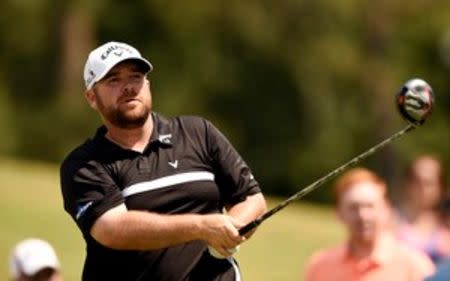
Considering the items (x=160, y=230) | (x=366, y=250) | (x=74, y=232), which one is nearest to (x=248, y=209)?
(x=160, y=230)

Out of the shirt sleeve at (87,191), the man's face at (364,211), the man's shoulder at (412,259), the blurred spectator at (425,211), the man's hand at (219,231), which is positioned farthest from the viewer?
the blurred spectator at (425,211)

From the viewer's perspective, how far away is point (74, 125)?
3950 centimetres

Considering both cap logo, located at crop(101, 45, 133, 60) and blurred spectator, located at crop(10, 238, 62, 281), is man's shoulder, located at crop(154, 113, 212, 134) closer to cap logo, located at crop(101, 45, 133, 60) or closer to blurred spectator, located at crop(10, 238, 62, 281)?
cap logo, located at crop(101, 45, 133, 60)

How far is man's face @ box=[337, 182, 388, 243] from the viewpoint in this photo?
910 cm

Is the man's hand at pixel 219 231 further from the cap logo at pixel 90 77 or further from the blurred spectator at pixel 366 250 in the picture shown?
the blurred spectator at pixel 366 250

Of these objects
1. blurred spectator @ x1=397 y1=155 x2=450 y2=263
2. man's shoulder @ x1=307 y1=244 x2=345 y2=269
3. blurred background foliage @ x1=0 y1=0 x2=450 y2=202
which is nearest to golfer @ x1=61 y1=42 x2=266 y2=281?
man's shoulder @ x1=307 y1=244 x2=345 y2=269

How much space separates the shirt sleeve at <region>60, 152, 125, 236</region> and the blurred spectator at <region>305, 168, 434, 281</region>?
2.37 meters

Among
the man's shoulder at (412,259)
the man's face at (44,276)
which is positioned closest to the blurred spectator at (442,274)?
the man's shoulder at (412,259)

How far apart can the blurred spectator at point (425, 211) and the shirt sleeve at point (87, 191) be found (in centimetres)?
531

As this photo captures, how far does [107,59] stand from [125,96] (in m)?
0.19

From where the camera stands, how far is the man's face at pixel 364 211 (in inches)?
358

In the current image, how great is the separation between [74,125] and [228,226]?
3286 centimetres

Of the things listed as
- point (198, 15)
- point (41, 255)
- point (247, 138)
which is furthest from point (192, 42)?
point (41, 255)

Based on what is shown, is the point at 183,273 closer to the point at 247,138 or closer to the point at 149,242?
the point at 149,242
